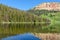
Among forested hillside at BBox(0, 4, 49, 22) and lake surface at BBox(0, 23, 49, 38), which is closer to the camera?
lake surface at BBox(0, 23, 49, 38)

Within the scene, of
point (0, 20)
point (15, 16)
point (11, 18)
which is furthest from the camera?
point (15, 16)

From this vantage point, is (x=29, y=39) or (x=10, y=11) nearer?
(x=29, y=39)

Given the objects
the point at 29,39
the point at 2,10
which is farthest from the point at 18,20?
the point at 29,39

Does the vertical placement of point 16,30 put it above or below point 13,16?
below

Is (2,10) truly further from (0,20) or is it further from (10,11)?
(0,20)

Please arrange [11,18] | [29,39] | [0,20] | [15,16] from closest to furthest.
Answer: [29,39], [0,20], [11,18], [15,16]

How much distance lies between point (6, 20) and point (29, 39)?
131m

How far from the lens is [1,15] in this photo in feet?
575

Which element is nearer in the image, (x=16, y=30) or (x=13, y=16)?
(x=16, y=30)

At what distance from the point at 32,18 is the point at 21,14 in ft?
37.2

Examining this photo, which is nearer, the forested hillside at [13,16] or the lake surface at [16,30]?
the lake surface at [16,30]

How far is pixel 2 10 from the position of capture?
18738cm

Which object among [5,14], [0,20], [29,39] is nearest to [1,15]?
[5,14]

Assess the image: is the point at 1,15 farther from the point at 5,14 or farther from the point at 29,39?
the point at 29,39
